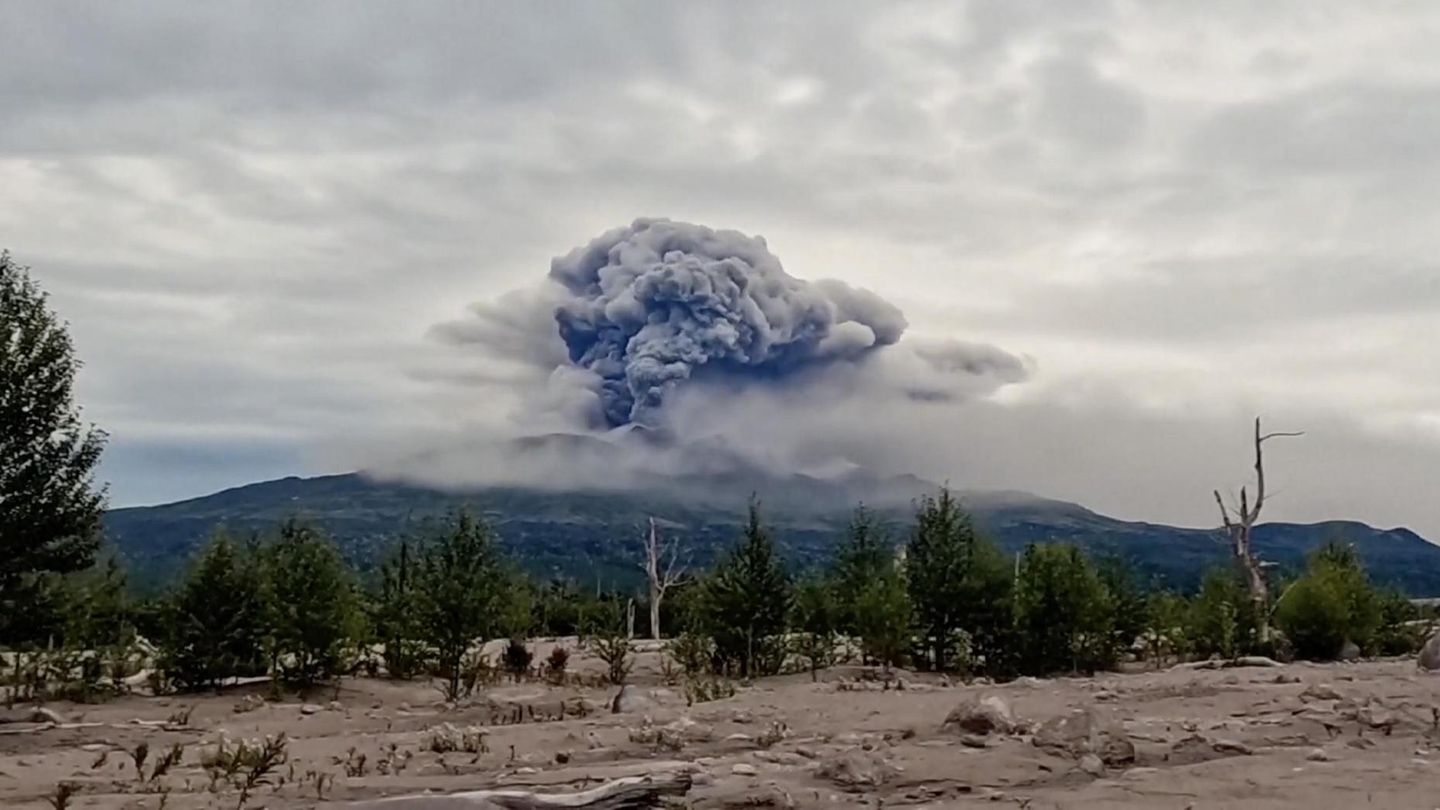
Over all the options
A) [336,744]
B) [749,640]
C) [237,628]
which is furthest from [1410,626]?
[336,744]

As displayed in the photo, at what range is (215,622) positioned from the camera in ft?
88.7

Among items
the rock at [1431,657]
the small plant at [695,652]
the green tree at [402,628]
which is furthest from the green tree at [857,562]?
the rock at [1431,657]

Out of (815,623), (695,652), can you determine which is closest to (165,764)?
(695,652)

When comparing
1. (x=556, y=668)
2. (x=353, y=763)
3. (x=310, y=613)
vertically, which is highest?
(x=310, y=613)

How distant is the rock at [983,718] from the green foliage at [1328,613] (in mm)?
25641

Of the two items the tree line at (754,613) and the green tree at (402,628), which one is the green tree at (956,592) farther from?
the green tree at (402,628)

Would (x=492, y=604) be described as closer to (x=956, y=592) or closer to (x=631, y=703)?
(x=631, y=703)

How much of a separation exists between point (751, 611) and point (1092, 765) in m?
21.1

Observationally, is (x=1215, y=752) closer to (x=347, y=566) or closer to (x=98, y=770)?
(x=98, y=770)

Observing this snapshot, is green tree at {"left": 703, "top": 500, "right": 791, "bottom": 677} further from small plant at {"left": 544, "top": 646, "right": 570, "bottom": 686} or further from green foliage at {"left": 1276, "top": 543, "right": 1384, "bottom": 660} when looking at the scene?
green foliage at {"left": 1276, "top": 543, "right": 1384, "bottom": 660}

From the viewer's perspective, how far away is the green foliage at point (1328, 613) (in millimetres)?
34375

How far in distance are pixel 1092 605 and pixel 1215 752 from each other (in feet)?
67.2

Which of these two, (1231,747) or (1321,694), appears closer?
(1231,747)

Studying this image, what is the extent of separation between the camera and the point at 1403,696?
47.7 ft
